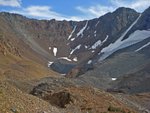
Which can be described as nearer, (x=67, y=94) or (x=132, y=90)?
(x=67, y=94)

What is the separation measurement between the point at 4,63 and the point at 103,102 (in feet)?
409

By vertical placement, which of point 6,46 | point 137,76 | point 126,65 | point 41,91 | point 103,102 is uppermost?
point 6,46

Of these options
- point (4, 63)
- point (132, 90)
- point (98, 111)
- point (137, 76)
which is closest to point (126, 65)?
point (137, 76)

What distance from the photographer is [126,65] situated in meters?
125

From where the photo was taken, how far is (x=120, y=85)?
9544 centimetres

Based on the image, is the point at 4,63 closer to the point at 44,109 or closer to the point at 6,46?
the point at 6,46

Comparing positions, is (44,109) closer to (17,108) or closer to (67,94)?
(17,108)

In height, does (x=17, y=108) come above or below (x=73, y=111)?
below

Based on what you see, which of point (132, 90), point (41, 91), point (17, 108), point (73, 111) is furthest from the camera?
point (132, 90)

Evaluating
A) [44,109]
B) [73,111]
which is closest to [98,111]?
[73,111]

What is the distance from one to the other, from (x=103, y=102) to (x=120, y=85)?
64.5 m

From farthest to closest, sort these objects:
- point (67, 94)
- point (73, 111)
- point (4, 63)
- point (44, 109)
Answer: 1. point (4, 63)
2. point (67, 94)
3. point (73, 111)
4. point (44, 109)

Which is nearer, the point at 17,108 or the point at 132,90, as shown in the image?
the point at 17,108

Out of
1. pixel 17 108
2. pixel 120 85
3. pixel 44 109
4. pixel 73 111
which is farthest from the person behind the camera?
pixel 120 85
